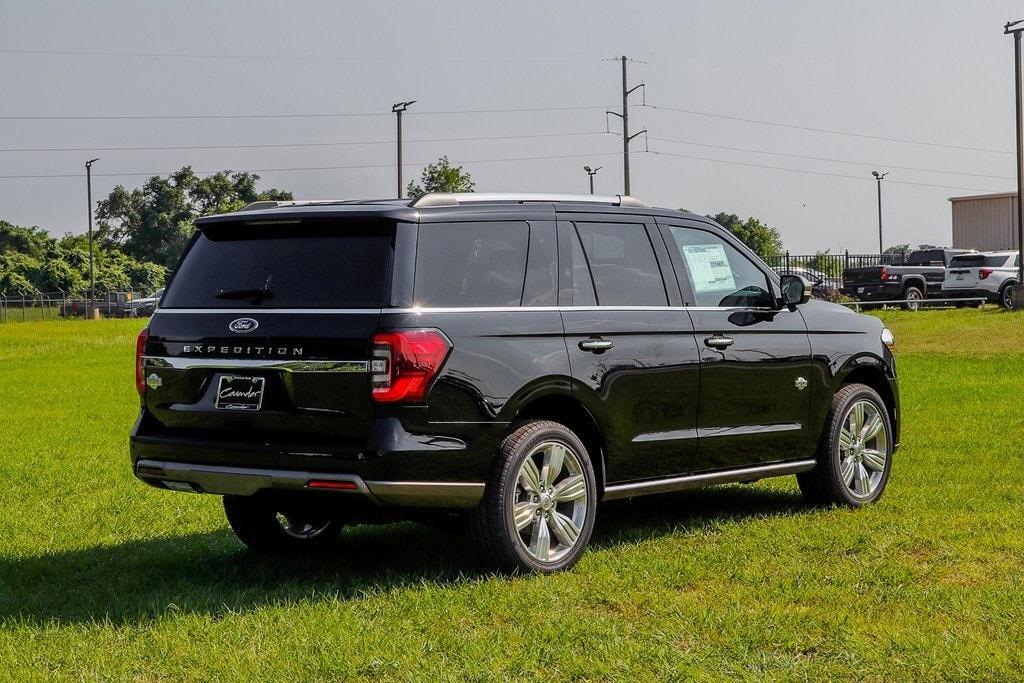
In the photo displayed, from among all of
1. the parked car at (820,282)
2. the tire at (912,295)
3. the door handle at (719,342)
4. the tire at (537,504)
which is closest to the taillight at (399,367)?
the tire at (537,504)

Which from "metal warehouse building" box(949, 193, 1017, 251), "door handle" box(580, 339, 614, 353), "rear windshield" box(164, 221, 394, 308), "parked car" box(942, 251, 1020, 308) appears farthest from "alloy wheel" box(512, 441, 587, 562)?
"metal warehouse building" box(949, 193, 1017, 251)

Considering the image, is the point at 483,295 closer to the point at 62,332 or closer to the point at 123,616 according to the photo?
the point at 123,616

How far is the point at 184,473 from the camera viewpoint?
7125mm

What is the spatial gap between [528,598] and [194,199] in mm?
119141

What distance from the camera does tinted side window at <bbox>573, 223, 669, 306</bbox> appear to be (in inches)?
309

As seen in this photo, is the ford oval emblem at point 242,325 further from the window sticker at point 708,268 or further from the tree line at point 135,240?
the tree line at point 135,240

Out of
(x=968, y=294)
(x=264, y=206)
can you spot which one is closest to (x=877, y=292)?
(x=968, y=294)

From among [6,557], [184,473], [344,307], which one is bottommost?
[6,557]

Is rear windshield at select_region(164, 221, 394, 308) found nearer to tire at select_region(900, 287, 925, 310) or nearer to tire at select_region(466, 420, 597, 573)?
tire at select_region(466, 420, 597, 573)

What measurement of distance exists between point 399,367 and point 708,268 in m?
2.59

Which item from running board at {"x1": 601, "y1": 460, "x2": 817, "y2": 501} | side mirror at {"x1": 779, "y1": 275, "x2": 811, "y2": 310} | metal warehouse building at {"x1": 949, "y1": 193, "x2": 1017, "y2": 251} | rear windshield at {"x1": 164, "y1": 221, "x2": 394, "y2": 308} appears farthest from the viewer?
metal warehouse building at {"x1": 949, "y1": 193, "x2": 1017, "y2": 251}

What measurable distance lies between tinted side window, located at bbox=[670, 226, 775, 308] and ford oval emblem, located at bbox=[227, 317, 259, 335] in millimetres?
2631

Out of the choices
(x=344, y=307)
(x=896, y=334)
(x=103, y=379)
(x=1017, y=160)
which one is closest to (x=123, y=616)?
(x=344, y=307)

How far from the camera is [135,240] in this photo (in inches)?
4835
